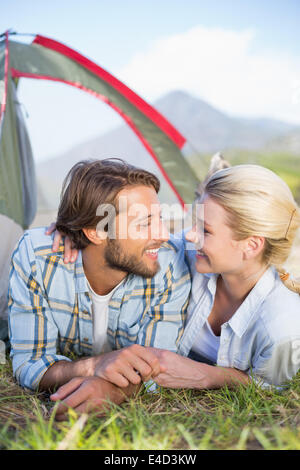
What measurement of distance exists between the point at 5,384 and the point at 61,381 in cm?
32

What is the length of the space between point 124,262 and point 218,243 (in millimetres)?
430

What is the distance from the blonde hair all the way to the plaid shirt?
0.41m

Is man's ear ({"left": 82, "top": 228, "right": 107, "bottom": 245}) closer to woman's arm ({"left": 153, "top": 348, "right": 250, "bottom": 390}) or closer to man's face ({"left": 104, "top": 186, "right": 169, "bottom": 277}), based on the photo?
man's face ({"left": 104, "top": 186, "right": 169, "bottom": 277})

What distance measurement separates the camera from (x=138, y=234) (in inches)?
72.7

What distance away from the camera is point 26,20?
2317 centimetres

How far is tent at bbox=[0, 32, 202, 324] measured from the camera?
2643mm

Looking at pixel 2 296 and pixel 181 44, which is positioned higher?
pixel 181 44

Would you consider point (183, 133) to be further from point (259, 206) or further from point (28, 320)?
point (28, 320)

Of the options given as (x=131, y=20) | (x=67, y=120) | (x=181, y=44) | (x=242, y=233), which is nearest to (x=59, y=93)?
(x=67, y=120)

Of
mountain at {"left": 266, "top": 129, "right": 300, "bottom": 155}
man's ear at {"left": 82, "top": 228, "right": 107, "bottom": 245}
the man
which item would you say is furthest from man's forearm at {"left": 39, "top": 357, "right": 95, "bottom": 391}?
mountain at {"left": 266, "top": 129, "right": 300, "bottom": 155}

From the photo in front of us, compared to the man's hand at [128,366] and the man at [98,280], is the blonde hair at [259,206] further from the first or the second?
the man's hand at [128,366]

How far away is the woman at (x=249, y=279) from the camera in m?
1.68

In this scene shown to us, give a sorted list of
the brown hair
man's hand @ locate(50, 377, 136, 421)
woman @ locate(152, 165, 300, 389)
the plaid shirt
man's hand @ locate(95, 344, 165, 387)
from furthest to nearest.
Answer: the brown hair
the plaid shirt
woman @ locate(152, 165, 300, 389)
man's hand @ locate(95, 344, 165, 387)
man's hand @ locate(50, 377, 136, 421)

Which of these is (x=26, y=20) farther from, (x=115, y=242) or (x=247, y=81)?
(x=115, y=242)
